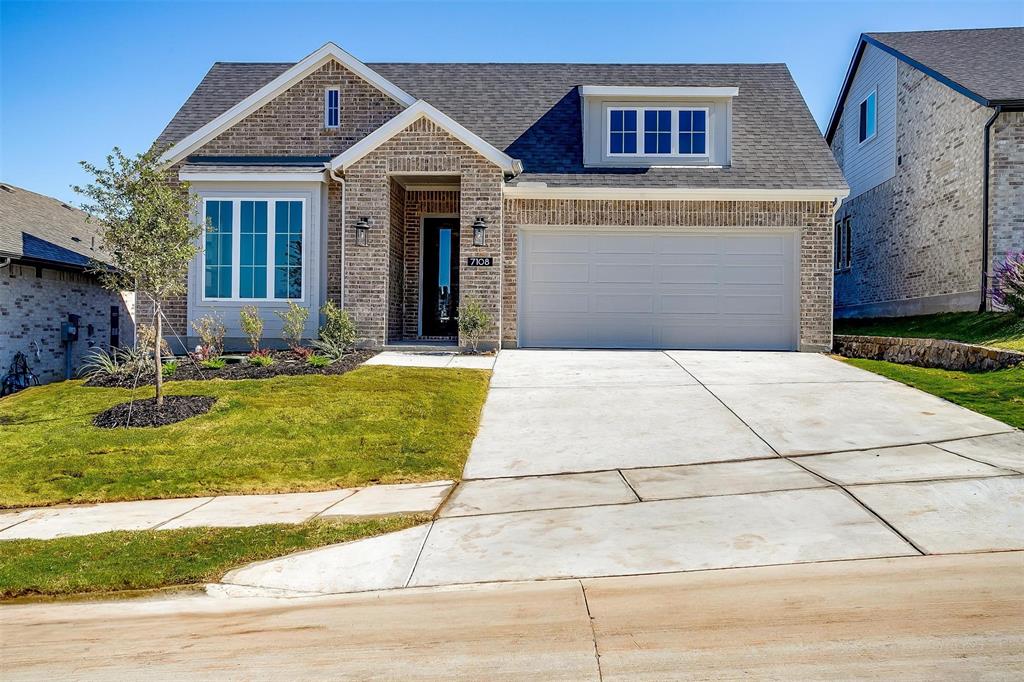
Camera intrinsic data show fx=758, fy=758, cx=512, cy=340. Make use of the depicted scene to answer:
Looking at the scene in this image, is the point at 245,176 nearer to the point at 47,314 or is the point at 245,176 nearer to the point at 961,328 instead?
the point at 47,314

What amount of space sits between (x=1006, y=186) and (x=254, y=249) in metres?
15.1

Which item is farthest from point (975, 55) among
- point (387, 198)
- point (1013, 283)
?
point (387, 198)

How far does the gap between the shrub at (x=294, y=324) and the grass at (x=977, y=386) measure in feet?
32.8

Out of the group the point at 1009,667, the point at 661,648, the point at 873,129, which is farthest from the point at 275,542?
the point at 873,129

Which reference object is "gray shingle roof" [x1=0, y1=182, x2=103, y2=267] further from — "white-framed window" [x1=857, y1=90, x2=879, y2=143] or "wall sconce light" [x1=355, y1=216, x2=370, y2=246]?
"white-framed window" [x1=857, y1=90, x2=879, y2=143]

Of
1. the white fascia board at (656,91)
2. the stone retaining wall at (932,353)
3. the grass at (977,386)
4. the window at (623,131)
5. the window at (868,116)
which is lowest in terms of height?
the grass at (977,386)

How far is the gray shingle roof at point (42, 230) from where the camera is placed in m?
16.6

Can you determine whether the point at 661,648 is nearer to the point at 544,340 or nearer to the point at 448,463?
the point at 448,463

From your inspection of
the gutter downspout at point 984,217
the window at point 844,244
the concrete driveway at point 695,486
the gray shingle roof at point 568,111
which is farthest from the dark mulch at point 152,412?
the window at point 844,244

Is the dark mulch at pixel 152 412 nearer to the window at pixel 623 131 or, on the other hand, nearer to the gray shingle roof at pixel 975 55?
the window at pixel 623 131

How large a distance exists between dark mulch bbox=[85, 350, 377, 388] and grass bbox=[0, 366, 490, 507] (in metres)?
0.47

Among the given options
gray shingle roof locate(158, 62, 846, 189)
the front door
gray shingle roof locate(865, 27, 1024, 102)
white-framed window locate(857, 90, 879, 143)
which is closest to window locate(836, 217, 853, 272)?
white-framed window locate(857, 90, 879, 143)

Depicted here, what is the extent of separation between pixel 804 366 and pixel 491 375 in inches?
215

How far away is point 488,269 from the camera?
14516 mm
